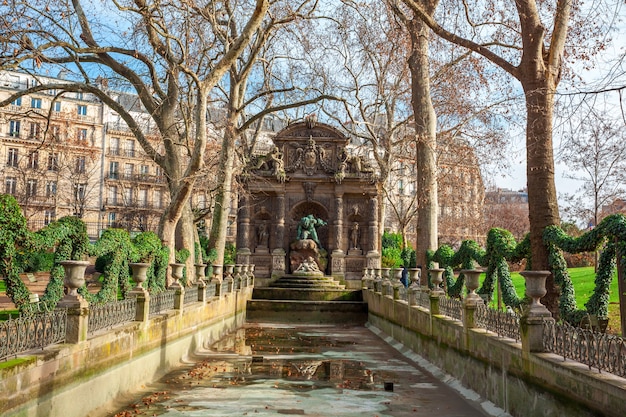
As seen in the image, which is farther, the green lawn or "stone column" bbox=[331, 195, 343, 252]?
"stone column" bbox=[331, 195, 343, 252]

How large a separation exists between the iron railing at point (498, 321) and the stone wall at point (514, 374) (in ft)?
0.42

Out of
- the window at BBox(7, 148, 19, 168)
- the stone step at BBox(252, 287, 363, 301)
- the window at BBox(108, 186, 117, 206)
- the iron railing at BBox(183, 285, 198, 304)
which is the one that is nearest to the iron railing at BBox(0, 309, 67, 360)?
the iron railing at BBox(183, 285, 198, 304)

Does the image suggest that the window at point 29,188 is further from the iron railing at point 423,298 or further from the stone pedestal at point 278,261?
the iron railing at point 423,298

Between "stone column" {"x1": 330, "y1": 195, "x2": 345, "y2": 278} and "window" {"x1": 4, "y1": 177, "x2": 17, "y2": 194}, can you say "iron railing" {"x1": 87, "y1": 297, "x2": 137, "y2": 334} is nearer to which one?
"stone column" {"x1": 330, "y1": 195, "x2": 345, "y2": 278}

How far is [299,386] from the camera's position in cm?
996

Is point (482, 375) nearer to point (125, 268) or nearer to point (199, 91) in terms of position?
point (125, 268)

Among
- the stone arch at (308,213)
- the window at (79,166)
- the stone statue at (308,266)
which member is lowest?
the stone statue at (308,266)

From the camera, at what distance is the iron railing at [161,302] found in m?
10.9

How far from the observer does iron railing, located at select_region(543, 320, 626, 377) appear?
542 cm

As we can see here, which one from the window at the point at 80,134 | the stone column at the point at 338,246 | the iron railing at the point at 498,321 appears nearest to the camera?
the iron railing at the point at 498,321

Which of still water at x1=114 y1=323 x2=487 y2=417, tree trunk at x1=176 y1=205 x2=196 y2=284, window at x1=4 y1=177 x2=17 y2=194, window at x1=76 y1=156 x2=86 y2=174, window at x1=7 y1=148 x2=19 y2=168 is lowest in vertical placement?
still water at x1=114 y1=323 x2=487 y2=417

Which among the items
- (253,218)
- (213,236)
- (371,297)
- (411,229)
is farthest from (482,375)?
(411,229)

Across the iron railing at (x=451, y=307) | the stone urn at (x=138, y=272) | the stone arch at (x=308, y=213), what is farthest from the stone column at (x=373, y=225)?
the stone urn at (x=138, y=272)

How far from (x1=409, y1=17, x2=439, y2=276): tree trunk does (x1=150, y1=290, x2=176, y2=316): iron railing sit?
895cm
